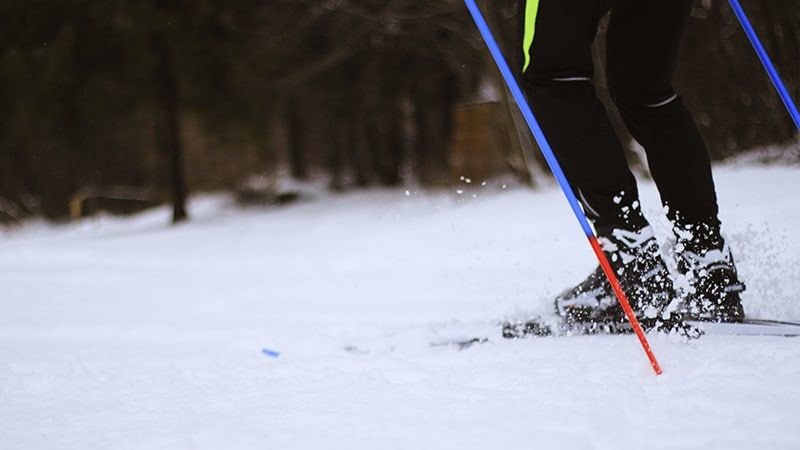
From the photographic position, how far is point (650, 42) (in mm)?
1715

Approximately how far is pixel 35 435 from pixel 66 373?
0.64 meters

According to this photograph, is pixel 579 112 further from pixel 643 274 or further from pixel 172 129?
pixel 172 129

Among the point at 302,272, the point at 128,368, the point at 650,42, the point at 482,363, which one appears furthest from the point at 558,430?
the point at 302,272

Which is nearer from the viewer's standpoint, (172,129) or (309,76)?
(172,129)

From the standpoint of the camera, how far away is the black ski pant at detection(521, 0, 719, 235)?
161 cm

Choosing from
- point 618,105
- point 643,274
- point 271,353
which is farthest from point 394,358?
point 618,105

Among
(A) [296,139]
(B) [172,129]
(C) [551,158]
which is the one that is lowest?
(A) [296,139]

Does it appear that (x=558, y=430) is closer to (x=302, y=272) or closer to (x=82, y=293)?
(x=302, y=272)

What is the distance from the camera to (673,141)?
173 cm

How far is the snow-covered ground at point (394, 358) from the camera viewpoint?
1.22 metres

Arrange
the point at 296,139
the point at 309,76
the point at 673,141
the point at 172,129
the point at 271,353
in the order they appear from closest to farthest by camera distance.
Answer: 1. the point at 673,141
2. the point at 271,353
3. the point at 172,129
4. the point at 309,76
5. the point at 296,139

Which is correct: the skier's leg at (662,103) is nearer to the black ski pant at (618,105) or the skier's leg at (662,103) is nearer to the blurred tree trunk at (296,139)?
the black ski pant at (618,105)

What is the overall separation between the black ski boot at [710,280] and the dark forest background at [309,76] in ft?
17.5

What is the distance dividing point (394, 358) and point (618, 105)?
98 centimetres
